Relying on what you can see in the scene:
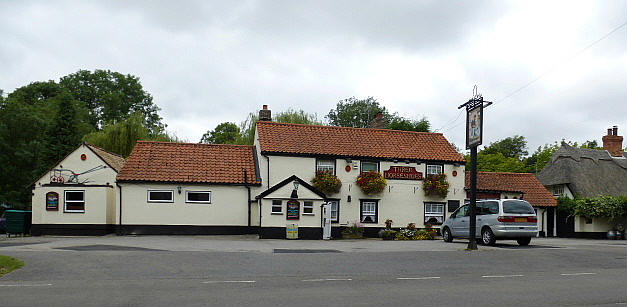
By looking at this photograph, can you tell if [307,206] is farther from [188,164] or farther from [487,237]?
[487,237]

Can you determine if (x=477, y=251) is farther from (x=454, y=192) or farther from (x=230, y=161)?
(x=230, y=161)

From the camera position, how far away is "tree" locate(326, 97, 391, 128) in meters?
72.7

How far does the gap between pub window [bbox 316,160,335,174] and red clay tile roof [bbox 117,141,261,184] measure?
11.6ft

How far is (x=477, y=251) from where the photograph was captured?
20.1m

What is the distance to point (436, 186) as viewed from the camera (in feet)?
108

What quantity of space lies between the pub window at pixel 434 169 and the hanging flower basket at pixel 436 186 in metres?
0.57

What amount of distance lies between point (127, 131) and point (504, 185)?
27291 mm

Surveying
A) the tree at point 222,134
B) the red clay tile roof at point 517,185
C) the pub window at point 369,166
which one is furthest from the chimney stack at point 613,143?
the tree at point 222,134

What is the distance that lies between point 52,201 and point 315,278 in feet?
66.4

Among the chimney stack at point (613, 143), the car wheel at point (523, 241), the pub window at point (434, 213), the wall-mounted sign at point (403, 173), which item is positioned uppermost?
the chimney stack at point (613, 143)

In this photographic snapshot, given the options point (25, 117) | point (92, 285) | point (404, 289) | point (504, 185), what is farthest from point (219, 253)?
point (25, 117)

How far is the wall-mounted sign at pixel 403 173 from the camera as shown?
33.2 m

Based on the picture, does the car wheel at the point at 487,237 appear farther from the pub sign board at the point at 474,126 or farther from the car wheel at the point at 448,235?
the pub sign board at the point at 474,126

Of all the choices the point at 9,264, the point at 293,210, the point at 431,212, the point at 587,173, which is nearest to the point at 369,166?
the point at 431,212
